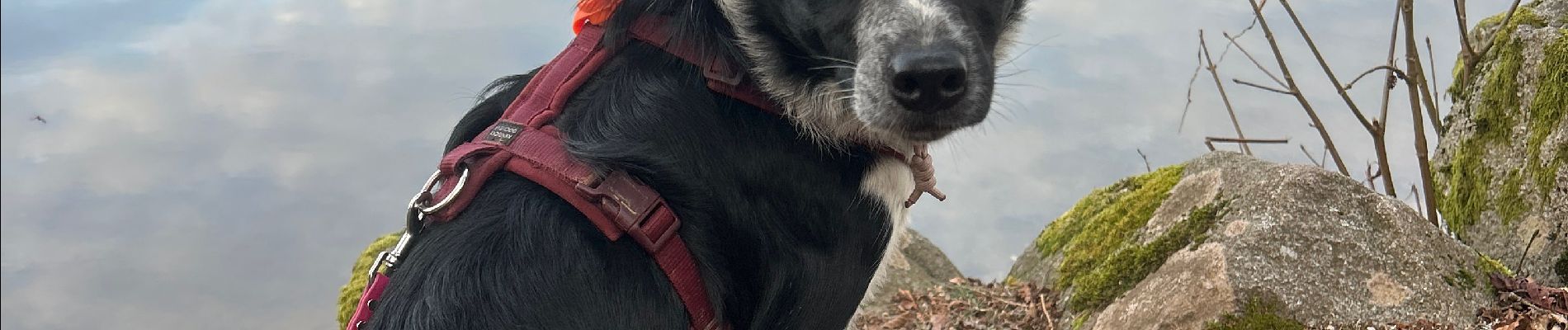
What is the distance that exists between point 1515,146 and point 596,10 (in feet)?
11.0

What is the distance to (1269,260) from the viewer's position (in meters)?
3.36

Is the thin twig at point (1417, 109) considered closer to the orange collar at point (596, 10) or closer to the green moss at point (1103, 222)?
the green moss at point (1103, 222)

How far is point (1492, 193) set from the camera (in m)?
4.08

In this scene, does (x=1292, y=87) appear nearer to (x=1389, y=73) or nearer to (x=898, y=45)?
(x=1389, y=73)

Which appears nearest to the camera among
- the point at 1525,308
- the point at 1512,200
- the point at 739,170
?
the point at 739,170

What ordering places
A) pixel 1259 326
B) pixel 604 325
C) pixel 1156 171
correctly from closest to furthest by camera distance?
pixel 604 325 < pixel 1259 326 < pixel 1156 171

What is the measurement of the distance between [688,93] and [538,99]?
→ 336 millimetres

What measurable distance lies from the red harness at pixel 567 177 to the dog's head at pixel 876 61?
12cm

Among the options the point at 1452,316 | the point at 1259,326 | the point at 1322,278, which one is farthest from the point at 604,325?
the point at 1452,316

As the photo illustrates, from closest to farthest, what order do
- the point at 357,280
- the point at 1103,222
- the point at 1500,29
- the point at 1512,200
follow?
1. the point at 1512,200
2. the point at 1500,29
3. the point at 1103,222
4. the point at 357,280

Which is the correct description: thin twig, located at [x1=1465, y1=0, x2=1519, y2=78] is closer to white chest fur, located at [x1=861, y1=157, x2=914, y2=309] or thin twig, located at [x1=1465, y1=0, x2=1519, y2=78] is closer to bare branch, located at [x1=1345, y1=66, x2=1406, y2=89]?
bare branch, located at [x1=1345, y1=66, x2=1406, y2=89]

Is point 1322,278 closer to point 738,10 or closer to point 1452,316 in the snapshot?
point 1452,316

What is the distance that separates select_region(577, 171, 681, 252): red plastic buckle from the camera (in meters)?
2.31

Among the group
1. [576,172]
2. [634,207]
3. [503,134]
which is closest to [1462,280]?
[634,207]
